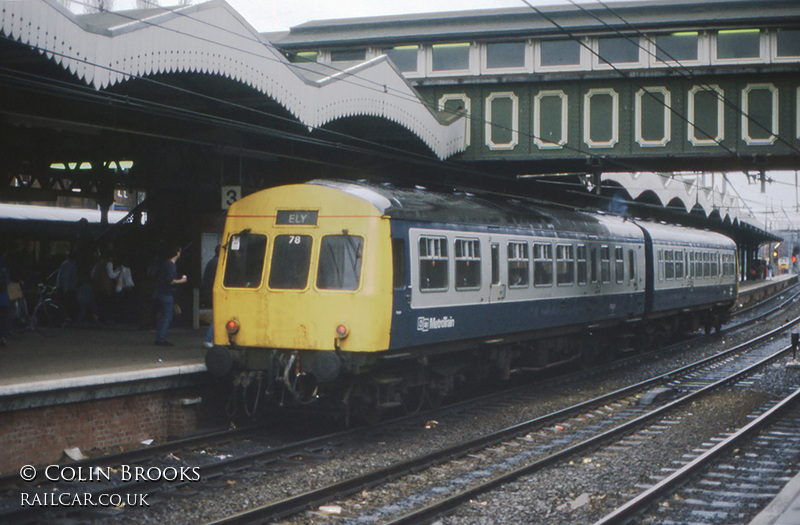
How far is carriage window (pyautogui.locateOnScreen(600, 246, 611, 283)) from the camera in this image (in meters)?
17.6

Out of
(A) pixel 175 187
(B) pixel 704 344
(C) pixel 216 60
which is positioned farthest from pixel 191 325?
Result: (B) pixel 704 344

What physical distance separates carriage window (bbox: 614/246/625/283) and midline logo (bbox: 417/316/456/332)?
7.40m

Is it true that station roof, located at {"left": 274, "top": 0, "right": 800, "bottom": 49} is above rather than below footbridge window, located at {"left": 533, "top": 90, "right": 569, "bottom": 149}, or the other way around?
above

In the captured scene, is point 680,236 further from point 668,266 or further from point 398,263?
point 398,263

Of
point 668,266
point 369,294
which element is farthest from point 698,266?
point 369,294

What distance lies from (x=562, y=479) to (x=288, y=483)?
107 inches

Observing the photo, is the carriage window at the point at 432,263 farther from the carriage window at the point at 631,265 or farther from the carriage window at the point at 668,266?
the carriage window at the point at 668,266

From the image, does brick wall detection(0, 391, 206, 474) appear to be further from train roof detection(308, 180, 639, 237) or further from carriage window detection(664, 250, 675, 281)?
carriage window detection(664, 250, 675, 281)

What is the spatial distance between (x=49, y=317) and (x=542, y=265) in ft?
31.2

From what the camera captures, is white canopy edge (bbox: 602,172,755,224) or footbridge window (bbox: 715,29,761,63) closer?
footbridge window (bbox: 715,29,761,63)

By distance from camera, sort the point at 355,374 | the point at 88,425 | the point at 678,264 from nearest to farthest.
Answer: the point at 88,425, the point at 355,374, the point at 678,264

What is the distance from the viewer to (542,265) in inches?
587

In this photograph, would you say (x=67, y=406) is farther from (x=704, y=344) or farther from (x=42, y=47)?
(x=704, y=344)

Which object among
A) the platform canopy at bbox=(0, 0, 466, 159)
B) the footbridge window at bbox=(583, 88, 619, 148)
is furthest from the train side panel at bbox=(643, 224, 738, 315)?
the platform canopy at bbox=(0, 0, 466, 159)
